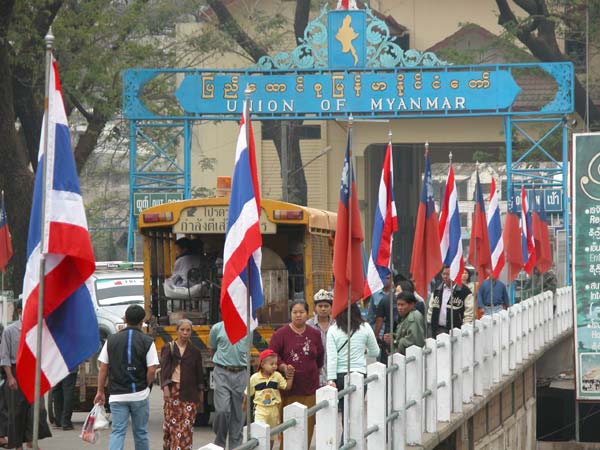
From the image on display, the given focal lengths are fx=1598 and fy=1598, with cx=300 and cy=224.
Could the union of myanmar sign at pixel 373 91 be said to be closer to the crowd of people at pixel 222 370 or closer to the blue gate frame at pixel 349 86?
the blue gate frame at pixel 349 86

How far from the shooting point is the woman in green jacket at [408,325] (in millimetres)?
16172

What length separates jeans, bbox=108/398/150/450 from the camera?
13500 millimetres

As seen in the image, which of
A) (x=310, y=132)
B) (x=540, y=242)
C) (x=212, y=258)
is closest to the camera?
(x=212, y=258)

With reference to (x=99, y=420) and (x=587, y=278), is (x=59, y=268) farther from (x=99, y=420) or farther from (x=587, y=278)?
(x=587, y=278)

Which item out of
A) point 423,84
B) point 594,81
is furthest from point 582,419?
point 594,81

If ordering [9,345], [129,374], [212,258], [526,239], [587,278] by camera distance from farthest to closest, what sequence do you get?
[526,239] < [587,278] < [212,258] < [9,345] < [129,374]

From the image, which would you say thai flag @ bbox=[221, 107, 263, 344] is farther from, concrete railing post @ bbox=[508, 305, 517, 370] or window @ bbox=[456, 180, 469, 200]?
window @ bbox=[456, 180, 469, 200]

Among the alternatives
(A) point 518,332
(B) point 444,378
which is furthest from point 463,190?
(B) point 444,378

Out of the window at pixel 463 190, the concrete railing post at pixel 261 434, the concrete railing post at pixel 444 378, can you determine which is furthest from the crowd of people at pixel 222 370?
the window at pixel 463 190

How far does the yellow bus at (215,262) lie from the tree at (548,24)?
22644 millimetres

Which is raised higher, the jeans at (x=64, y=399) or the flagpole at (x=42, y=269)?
the flagpole at (x=42, y=269)

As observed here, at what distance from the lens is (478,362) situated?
65.6ft

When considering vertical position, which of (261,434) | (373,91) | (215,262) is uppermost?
(373,91)

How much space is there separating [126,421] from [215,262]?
600 cm
